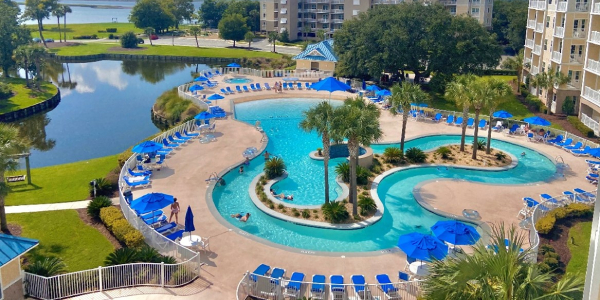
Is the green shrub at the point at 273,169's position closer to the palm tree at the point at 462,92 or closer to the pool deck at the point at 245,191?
the pool deck at the point at 245,191

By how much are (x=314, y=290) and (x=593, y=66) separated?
36409 millimetres

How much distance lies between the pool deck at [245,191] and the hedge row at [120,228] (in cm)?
308

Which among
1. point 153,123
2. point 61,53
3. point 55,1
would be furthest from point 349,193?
point 55,1

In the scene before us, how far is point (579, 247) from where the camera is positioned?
24859 mm

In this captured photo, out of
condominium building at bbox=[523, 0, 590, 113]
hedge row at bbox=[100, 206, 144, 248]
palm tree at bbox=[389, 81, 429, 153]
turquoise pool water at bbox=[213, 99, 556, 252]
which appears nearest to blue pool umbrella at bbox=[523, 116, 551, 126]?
turquoise pool water at bbox=[213, 99, 556, 252]

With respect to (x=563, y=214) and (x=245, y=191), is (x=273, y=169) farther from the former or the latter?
(x=563, y=214)

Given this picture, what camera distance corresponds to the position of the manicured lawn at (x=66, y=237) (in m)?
23.5

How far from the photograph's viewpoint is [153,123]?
54812mm

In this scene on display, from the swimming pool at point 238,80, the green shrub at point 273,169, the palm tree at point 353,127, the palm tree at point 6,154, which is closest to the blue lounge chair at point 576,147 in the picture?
the palm tree at point 353,127

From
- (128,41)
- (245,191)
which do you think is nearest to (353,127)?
(245,191)

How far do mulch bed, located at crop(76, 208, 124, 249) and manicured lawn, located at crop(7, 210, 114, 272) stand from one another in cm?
19

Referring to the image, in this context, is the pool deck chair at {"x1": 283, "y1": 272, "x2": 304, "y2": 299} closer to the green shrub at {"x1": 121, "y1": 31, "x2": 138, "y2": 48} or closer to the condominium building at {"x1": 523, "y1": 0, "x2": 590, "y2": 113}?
the condominium building at {"x1": 523, "y1": 0, "x2": 590, "y2": 113}

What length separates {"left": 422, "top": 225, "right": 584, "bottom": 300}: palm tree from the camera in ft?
34.3

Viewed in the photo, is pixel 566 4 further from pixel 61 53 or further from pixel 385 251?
pixel 61 53
